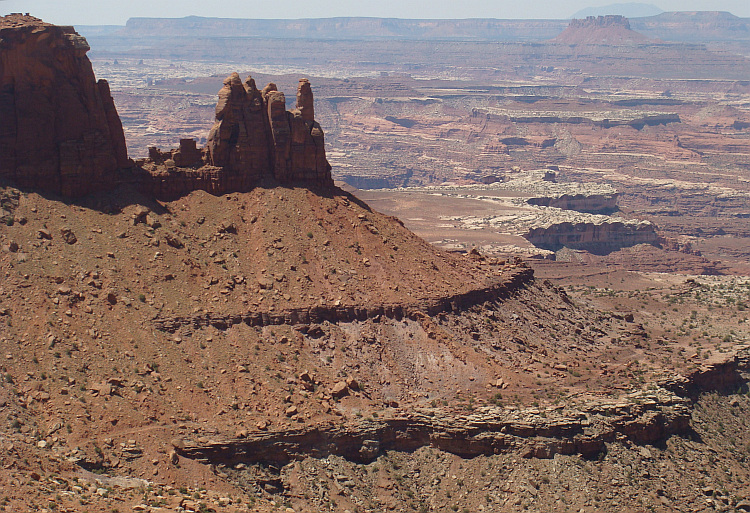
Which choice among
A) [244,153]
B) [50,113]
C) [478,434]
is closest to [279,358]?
[478,434]

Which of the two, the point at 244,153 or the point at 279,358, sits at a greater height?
the point at 244,153

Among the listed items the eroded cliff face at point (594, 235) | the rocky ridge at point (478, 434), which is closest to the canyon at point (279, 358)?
the rocky ridge at point (478, 434)

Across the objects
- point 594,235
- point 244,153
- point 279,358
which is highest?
point 244,153

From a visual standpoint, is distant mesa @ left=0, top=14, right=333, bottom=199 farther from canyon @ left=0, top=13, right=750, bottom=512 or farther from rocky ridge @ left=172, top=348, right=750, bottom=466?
rocky ridge @ left=172, top=348, right=750, bottom=466

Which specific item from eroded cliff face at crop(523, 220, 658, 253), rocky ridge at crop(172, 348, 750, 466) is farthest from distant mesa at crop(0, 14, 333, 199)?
eroded cliff face at crop(523, 220, 658, 253)

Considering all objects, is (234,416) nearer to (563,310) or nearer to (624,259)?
(563,310)

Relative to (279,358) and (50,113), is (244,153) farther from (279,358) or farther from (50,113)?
(279,358)

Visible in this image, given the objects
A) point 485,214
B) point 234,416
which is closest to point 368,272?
point 234,416
